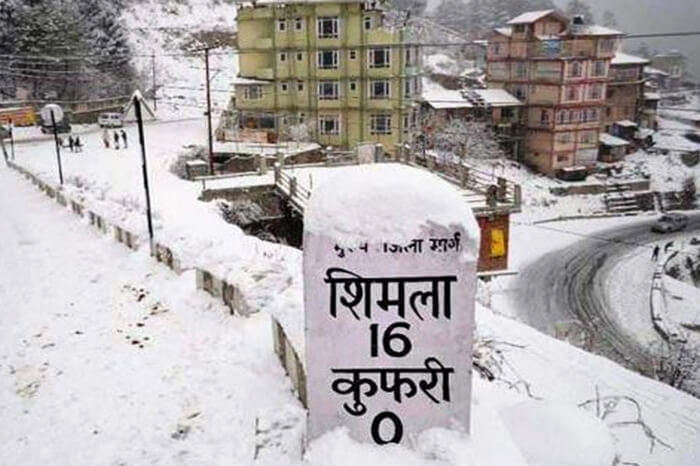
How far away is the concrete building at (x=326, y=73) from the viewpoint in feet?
129

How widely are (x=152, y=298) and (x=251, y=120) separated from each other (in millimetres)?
33343

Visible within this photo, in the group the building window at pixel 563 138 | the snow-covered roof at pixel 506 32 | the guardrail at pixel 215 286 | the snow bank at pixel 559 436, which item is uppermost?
the snow-covered roof at pixel 506 32

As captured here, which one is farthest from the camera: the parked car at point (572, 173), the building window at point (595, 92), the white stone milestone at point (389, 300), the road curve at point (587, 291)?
the parked car at point (572, 173)

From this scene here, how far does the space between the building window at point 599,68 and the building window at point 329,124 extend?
2136cm

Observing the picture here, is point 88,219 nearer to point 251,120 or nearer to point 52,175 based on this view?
point 52,175

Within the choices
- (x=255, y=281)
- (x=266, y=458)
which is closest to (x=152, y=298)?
(x=255, y=281)

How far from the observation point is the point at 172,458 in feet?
20.3

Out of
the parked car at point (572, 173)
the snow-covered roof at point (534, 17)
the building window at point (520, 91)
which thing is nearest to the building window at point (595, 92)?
the building window at point (520, 91)

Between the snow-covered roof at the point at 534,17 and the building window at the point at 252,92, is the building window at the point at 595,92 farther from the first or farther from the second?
the building window at the point at 252,92

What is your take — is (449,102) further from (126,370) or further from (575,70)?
(126,370)

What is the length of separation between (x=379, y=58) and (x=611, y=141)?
78.5ft

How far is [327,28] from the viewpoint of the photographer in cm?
3984

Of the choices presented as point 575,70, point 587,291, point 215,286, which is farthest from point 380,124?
point 215,286

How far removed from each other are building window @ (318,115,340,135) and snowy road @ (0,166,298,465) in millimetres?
29935
